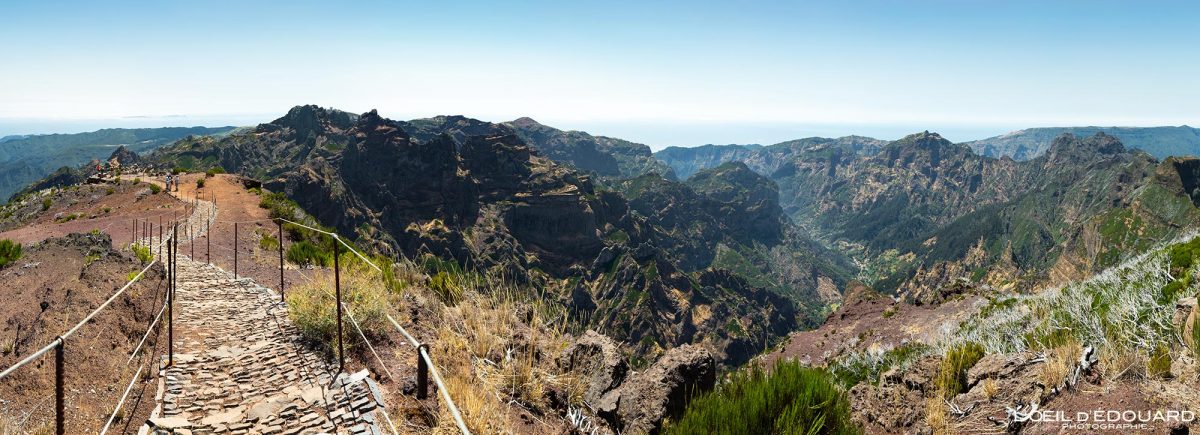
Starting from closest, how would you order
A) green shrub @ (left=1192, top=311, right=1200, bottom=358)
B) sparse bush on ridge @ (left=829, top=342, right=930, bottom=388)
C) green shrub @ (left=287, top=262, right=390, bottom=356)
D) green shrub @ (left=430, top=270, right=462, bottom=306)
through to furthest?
green shrub @ (left=1192, top=311, right=1200, bottom=358) → green shrub @ (left=287, top=262, right=390, bottom=356) → green shrub @ (left=430, top=270, right=462, bottom=306) → sparse bush on ridge @ (left=829, top=342, right=930, bottom=388)

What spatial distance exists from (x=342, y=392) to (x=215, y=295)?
10144 millimetres

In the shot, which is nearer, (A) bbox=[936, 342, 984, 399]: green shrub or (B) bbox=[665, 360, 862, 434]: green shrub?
(B) bbox=[665, 360, 862, 434]: green shrub

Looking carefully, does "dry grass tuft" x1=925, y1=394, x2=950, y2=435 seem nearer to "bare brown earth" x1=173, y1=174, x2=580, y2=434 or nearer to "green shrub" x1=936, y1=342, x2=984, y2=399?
"green shrub" x1=936, y1=342, x2=984, y2=399

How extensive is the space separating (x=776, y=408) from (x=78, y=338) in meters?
Result: 11.9

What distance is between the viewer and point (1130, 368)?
7094 millimetres

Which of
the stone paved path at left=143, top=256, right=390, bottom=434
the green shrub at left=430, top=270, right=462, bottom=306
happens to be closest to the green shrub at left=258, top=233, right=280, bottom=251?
the stone paved path at left=143, top=256, right=390, bottom=434

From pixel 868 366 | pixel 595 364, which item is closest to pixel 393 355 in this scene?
pixel 595 364

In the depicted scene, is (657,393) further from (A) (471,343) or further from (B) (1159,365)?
(B) (1159,365)

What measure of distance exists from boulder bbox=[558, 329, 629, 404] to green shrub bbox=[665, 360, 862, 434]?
2921 millimetres

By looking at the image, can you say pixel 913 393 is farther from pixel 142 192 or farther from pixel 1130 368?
pixel 142 192

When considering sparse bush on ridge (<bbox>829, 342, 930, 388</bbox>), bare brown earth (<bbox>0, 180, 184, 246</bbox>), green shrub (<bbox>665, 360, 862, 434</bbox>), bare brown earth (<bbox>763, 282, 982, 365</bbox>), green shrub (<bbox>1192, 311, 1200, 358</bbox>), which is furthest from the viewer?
bare brown earth (<bbox>0, 180, 184, 246</bbox>)

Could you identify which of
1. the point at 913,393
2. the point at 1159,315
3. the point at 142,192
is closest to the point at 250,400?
the point at 913,393

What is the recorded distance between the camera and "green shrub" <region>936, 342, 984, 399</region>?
9.39 meters

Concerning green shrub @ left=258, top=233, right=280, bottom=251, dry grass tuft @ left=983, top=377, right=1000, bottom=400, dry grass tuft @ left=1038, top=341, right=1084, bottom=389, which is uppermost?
dry grass tuft @ left=1038, top=341, right=1084, bottom=389
